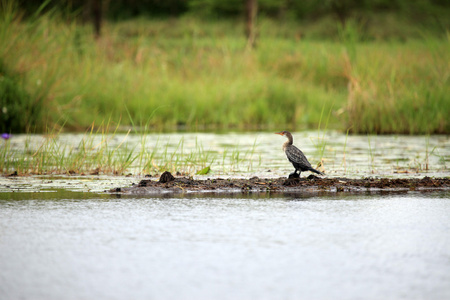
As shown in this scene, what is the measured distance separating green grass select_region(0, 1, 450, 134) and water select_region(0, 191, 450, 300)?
5.28 metres

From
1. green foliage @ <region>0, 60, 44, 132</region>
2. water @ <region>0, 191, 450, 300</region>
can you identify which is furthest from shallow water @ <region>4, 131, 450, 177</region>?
water @ <region>0, 191, 450, 300</region>

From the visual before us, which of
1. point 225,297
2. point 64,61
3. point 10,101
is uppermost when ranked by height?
point 64,61

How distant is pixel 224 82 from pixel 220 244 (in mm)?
12930

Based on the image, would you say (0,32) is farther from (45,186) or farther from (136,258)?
Result: (136,258)

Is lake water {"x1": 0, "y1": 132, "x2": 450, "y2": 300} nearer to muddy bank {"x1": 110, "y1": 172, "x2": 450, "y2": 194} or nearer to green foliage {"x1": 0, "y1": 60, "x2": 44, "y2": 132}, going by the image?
muddy bank {"x1": 110, "y1": 172, "x2": 450, "y2": 194}

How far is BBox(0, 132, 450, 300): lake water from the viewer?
3.27 metres

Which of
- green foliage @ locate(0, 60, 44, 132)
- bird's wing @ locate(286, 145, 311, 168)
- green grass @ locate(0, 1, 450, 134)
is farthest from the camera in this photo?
green grass @ locate(0, 1, 450, 134)

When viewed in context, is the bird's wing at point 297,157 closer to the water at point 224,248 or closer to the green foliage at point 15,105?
the water at point 224,248

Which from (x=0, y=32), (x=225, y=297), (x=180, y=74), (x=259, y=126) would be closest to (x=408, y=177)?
(x=225, y=297)

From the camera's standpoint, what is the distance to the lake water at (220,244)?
3268 mm

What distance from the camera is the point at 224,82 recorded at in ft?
55.2

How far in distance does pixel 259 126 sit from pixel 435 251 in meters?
12.2

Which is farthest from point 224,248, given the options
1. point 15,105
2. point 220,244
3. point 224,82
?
point 224,82

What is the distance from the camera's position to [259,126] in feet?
52.7
